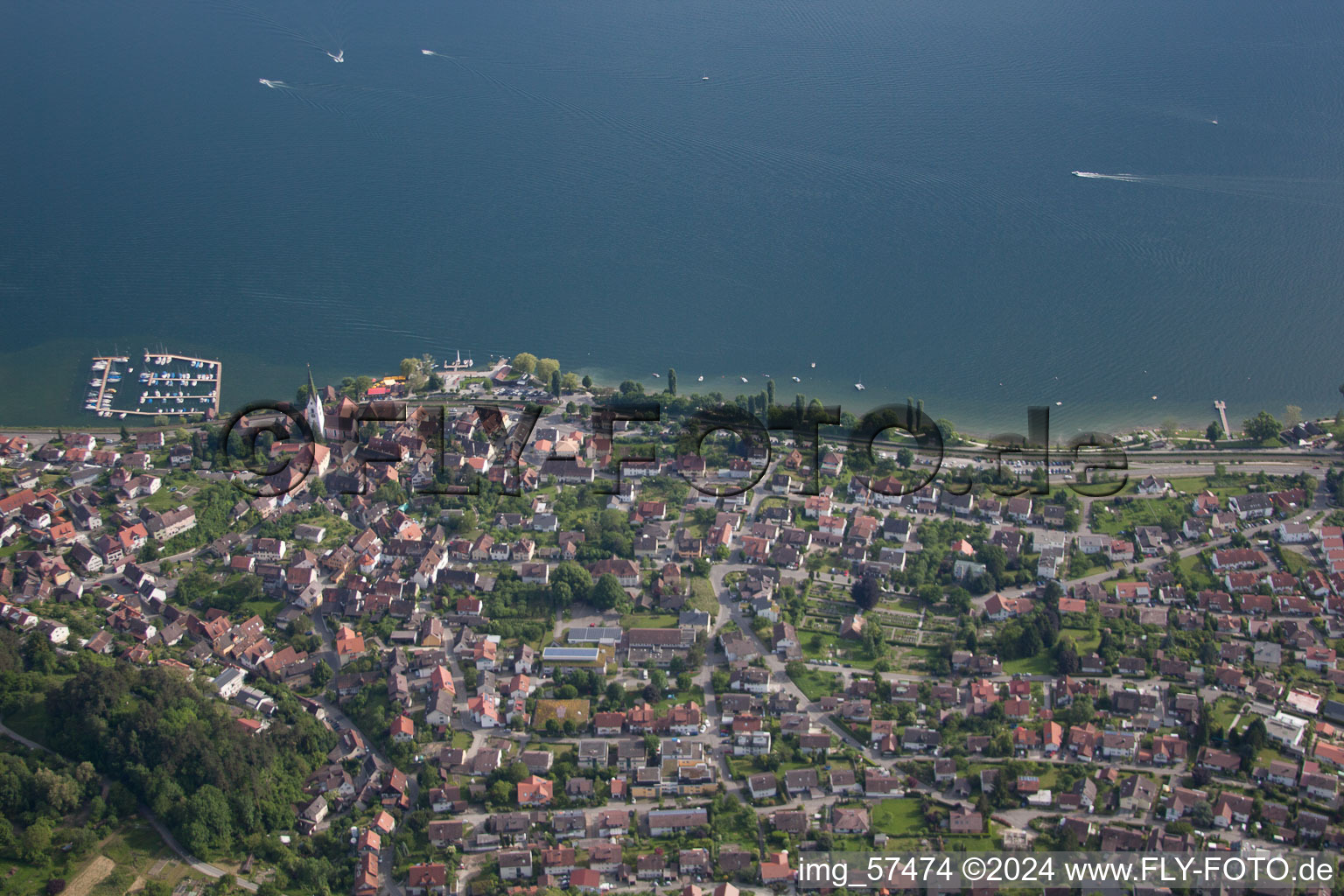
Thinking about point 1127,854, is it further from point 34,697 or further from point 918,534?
point 34,697

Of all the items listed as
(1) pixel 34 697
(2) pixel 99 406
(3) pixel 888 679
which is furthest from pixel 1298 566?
(2) pixel 99 406

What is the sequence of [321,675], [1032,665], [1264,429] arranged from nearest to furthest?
1. [321,675]
2. [1032,665]
3. [1264,429]

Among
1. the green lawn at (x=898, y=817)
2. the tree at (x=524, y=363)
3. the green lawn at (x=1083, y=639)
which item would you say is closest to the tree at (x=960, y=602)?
the green lawn at (x=1083, y=639)

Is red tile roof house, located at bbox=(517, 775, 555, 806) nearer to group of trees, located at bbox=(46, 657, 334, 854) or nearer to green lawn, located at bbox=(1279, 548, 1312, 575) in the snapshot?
group of trees, located at bbox=(46, 657, 334, 854)

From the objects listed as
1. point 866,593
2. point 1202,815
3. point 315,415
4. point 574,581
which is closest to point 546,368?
point 315,415

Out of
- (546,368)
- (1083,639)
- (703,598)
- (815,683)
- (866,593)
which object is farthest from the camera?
(546,368)

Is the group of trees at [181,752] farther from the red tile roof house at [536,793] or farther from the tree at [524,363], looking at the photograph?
the tree at [524,363]

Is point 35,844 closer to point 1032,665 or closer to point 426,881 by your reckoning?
point 426,881
